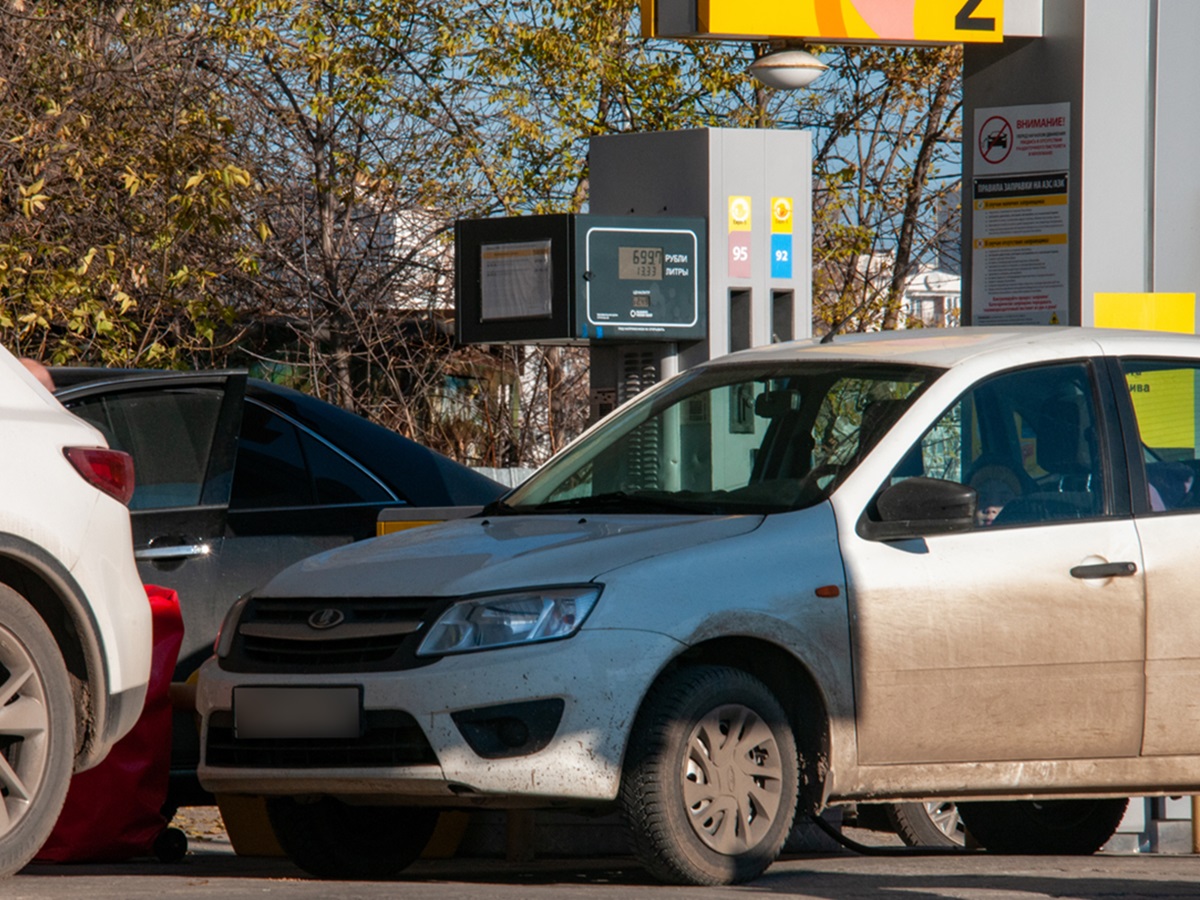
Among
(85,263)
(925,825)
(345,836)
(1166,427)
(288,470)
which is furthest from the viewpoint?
(85,263)

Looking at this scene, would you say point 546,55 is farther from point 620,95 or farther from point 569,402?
point 569,402

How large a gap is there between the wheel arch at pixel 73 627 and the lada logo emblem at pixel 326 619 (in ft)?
1.91

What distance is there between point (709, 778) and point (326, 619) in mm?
1144

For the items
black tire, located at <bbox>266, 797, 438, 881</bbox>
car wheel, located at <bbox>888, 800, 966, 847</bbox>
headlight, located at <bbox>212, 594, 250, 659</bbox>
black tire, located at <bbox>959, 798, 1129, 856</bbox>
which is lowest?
car wheel, located at <bbox>888, 800, 966, 847</bbox>

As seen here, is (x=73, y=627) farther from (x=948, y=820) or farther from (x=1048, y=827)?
(x=948, y=820)

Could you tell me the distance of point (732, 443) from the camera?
6.55 meters

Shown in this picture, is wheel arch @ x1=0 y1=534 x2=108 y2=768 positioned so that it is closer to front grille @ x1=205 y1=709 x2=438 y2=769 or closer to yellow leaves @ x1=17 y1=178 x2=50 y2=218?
front grille @ x1=205 y1=709 x2=438 y2=769

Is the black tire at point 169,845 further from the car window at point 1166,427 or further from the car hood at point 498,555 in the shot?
the car window at point 1166,427

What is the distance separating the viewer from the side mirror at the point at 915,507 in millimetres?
5820

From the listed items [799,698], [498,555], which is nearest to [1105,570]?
[799,698]

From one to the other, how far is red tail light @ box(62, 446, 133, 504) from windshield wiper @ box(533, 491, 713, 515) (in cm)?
139

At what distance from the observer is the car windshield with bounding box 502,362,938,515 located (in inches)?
240

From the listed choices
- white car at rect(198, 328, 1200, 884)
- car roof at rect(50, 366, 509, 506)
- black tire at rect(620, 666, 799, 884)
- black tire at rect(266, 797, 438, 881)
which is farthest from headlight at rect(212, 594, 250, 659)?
car roof at rect(50, 366, 509, 506)

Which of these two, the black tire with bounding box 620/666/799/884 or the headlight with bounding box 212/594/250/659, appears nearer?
the black tire with bounding box 620/666/799/884
